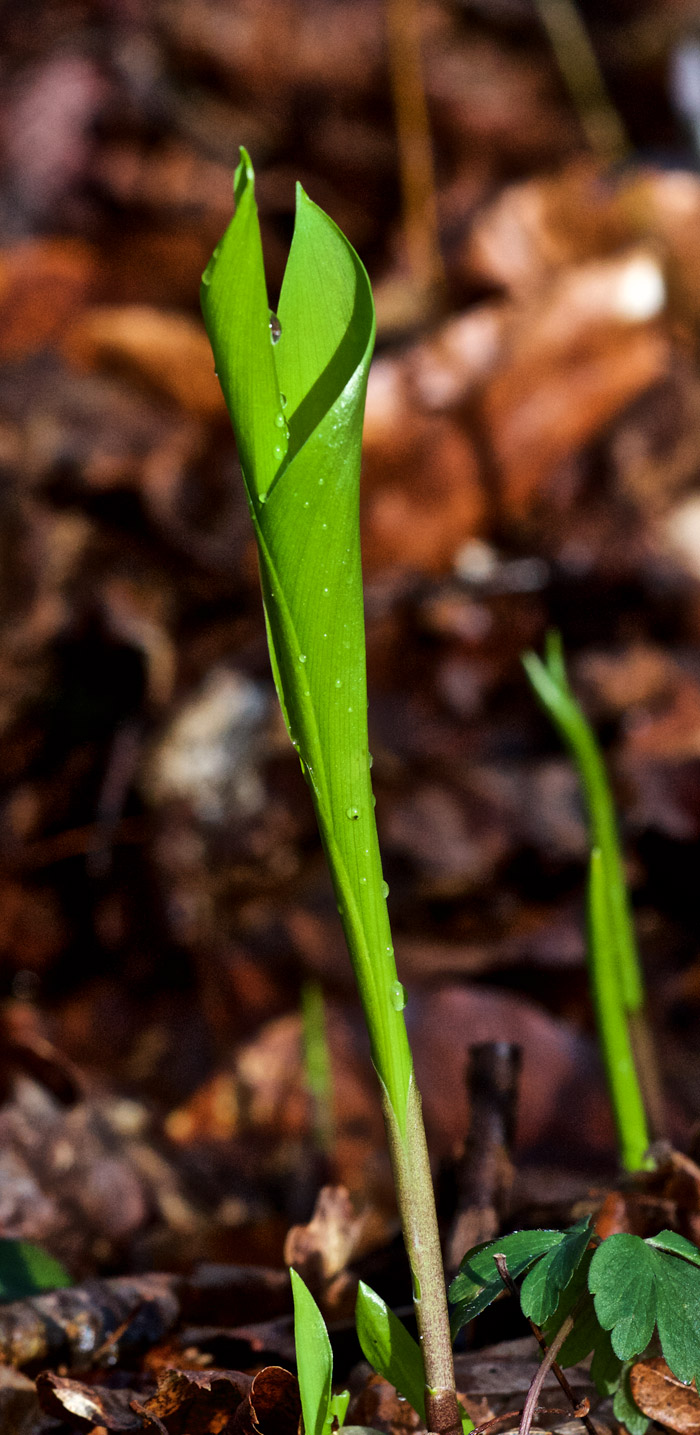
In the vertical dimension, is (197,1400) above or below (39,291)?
below

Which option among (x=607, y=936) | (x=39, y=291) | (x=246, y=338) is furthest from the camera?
(x=39, y=291)

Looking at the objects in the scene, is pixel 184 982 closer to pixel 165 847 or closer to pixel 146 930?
pixel 146 930

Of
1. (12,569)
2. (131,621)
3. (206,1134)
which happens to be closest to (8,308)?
(12,569)

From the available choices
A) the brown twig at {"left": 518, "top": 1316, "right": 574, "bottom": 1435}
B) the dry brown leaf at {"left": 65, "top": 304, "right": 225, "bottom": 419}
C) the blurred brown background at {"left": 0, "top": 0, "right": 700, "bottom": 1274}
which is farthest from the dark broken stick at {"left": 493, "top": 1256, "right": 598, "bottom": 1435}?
the dry brown leaf at {"left": 65, "top": 304, "right": 225, "bottom": 419}

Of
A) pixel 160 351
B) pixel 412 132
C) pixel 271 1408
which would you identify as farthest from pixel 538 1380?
pixel 412 132

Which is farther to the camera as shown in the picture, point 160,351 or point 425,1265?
point 160,351

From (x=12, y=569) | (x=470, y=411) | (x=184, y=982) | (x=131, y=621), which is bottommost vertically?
(x=184, y=982)

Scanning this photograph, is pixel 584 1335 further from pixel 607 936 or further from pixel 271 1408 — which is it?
pixel 607 936

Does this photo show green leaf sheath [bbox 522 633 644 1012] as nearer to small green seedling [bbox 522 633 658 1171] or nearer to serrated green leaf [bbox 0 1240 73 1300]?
small green seedling [bbox 522 633 658 1171]
